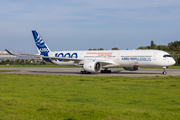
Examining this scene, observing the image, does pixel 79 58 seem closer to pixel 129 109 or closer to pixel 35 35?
pixel 35 35

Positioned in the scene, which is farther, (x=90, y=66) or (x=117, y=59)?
(x=117, y=59)

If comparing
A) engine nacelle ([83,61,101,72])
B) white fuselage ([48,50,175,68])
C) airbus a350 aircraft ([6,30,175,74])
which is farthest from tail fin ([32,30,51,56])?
engine nacelle ([83,61,101,72])

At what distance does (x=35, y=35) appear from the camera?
44750mm

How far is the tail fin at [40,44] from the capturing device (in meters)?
43.7

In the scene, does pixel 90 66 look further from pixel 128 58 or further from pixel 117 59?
pixel 128 58

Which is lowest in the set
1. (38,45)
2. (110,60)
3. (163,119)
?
(163,119)

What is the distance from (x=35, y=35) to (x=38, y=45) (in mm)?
2158

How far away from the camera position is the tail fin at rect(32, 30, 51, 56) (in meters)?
43.7

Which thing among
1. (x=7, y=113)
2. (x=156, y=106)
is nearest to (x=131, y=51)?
(x=156, y=106)

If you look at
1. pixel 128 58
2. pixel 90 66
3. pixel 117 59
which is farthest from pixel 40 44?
pixel 128 58

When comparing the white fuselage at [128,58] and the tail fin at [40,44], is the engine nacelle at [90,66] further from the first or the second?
the tail fin at [40,44]

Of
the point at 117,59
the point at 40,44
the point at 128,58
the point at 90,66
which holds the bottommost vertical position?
the point at 90,66

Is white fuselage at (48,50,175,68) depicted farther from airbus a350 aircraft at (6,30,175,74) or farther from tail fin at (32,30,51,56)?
tail fin at (32,30,51,56)

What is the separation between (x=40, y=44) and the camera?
145ft
